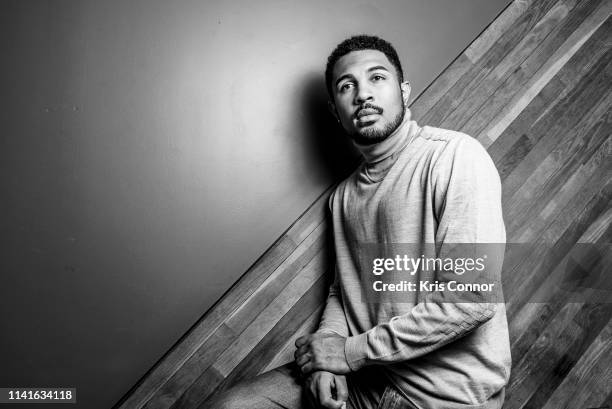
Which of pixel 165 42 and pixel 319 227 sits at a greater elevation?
pixel 165 42

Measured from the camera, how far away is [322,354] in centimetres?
132

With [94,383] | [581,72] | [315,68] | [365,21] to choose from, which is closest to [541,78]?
[581,72]

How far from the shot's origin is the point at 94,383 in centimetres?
156

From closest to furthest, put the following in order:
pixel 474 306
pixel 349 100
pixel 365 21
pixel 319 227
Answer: pixel 474 306, pixel 349 100, pixel 319 227, pixel 365 21

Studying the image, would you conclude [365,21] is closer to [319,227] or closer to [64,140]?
[319,227]

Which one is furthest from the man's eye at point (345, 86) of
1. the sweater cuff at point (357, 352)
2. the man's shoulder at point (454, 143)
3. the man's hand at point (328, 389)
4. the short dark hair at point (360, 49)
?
the man's hand at point (328, 389)

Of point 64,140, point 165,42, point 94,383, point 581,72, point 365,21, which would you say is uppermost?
point 581,72

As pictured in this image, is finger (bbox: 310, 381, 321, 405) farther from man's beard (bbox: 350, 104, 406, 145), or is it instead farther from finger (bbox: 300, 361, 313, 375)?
man's beard (bbox: 350, 104, 406, 145)

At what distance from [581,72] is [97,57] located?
213cm

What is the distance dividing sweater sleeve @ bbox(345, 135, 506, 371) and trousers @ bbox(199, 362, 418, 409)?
15 cm

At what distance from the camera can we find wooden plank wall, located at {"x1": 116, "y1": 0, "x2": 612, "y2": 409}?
1670 millimetres

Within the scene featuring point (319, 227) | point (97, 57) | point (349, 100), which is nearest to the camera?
point (349, 100)

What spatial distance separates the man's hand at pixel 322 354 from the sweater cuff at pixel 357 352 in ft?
0.06

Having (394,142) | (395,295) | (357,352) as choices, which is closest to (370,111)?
(394,142)
